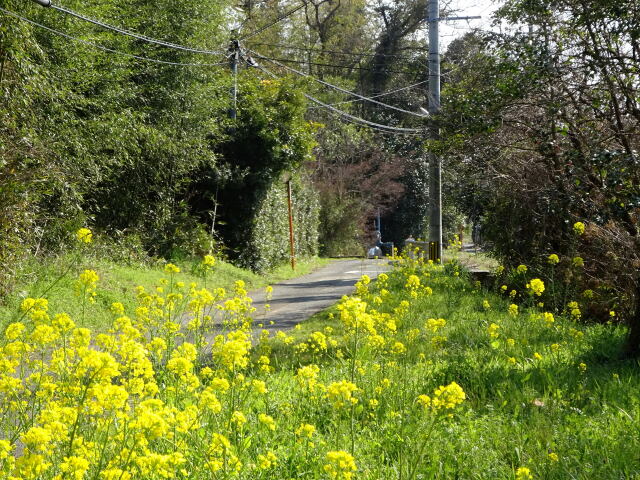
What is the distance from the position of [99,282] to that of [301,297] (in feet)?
12.2

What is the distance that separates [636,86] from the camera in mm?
6625

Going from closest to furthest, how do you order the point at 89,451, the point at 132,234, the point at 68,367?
the point at 89,451, the point at 68,367, the point at 132,234

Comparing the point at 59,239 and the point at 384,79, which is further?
the point at 384,79

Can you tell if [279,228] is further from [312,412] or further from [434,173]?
[312,412]

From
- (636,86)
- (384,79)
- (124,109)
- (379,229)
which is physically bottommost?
(379,229)

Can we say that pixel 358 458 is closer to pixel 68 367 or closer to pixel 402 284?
pixel 68 367

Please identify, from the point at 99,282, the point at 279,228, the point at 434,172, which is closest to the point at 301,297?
the point at 99,282

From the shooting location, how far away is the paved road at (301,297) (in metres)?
8.98

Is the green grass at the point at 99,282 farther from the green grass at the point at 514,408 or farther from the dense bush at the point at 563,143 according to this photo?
the dense bush at the point at 563,143

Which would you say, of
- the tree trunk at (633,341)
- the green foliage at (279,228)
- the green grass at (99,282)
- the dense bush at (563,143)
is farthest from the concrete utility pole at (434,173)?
the tree trunk at (633,341)

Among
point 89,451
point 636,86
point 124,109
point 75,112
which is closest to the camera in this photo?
point 89,451

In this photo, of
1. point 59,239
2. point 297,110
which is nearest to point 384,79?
point 297,110

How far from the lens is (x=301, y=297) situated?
11680 mm

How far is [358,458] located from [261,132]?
12.9 m
